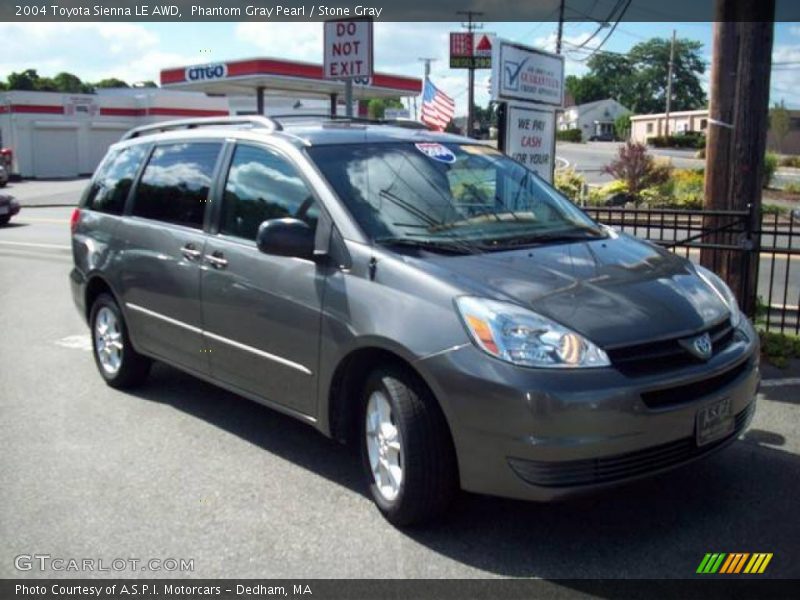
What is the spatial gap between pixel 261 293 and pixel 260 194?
24.7 inches

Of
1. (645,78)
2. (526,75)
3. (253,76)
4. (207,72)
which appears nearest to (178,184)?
(526,75)

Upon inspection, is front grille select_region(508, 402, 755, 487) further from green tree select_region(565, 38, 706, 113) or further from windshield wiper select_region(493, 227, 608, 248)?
green tree select_region(565, 38, 706, 113)

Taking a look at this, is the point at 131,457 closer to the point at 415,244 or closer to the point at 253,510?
the point at 253,510

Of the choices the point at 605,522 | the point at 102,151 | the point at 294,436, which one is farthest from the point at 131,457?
the point at 102,151

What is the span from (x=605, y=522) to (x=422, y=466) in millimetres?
946

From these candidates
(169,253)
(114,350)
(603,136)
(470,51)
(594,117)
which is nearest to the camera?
(169,253)

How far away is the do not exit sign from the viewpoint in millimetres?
8531

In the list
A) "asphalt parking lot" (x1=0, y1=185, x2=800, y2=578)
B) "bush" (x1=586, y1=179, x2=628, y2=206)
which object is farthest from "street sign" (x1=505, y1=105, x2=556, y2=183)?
"bush" (x1=586, y1=179, x2=628, y2=206)

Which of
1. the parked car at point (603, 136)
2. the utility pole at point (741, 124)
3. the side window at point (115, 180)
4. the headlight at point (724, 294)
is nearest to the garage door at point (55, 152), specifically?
the side window at point (115, 180)

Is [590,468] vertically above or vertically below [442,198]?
below

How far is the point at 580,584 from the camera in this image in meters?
3.41

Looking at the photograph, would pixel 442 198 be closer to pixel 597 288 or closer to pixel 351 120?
pixel 597 288

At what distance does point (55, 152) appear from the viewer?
158 ft

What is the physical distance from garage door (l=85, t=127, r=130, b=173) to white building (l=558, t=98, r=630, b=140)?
76182 millimetres
